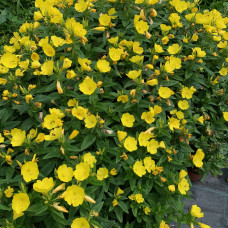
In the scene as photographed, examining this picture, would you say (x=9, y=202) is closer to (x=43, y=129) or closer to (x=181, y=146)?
(x=43, y=129)

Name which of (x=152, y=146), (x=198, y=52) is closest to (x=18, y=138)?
(x=152, y=146)

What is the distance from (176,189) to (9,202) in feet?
4.48

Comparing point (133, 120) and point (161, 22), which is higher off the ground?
point (161, 22)

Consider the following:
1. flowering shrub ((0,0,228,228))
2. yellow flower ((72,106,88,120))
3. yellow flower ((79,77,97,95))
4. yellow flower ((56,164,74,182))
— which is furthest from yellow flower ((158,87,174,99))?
yellow flower ((56,164,74,182))

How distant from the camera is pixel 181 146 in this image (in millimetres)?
2480

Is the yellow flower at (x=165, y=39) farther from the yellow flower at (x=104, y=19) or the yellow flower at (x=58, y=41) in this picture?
the yellow flower at (x=58, y=41)

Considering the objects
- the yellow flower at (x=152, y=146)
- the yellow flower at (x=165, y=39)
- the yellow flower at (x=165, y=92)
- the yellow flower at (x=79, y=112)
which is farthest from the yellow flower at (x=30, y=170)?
the yellow flower at (x=165, y=39)

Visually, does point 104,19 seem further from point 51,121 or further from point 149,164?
point 149,164

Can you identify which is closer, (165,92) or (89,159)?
(89,159)

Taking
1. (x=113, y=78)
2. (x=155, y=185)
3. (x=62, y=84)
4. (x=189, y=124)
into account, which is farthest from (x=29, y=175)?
(x=189, y=124)

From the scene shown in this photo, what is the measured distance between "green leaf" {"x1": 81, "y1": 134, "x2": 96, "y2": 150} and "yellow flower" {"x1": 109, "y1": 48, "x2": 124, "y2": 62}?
0.80 metres

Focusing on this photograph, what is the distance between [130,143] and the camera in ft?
7.12

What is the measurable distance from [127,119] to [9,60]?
4.24 feet

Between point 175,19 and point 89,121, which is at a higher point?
point 175,19
